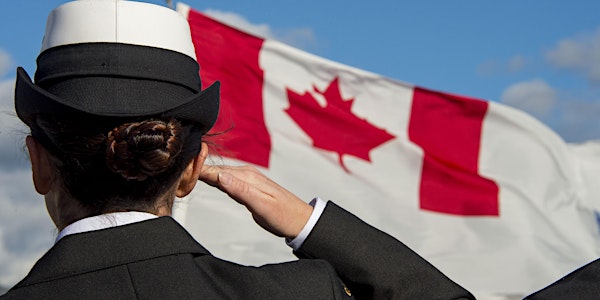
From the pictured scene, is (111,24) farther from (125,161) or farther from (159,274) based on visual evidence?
(159,274)

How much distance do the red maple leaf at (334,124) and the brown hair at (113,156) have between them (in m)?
6.21

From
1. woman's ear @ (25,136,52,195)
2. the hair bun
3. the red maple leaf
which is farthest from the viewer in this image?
the red maple leaf

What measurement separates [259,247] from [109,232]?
19.1 feet

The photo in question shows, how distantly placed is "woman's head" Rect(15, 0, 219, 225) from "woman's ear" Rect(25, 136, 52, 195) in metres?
0.01

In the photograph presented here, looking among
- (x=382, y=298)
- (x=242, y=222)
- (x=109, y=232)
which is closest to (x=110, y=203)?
(x=109, y=232)

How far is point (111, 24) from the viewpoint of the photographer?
6.88 ft

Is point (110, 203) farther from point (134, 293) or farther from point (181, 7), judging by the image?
point (181, 7)

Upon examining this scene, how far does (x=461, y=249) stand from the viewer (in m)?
8.51

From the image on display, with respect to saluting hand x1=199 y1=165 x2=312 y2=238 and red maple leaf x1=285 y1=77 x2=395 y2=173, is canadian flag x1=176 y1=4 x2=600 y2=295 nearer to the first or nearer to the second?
red maple leaf x1=285 y1=77 x2=395 y2=173

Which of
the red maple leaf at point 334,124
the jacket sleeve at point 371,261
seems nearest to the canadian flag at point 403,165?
the red maple leaf at point 334,124

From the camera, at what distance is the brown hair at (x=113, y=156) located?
1923 mm

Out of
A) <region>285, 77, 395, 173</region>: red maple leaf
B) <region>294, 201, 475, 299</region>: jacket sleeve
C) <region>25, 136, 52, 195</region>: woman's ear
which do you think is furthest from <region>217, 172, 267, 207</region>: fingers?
<region>285, 77, 395, 173</region>: red maple leaf

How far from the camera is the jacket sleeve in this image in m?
2.25

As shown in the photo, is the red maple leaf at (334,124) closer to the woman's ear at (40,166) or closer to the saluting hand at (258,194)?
the saluting hand at (258,194)
